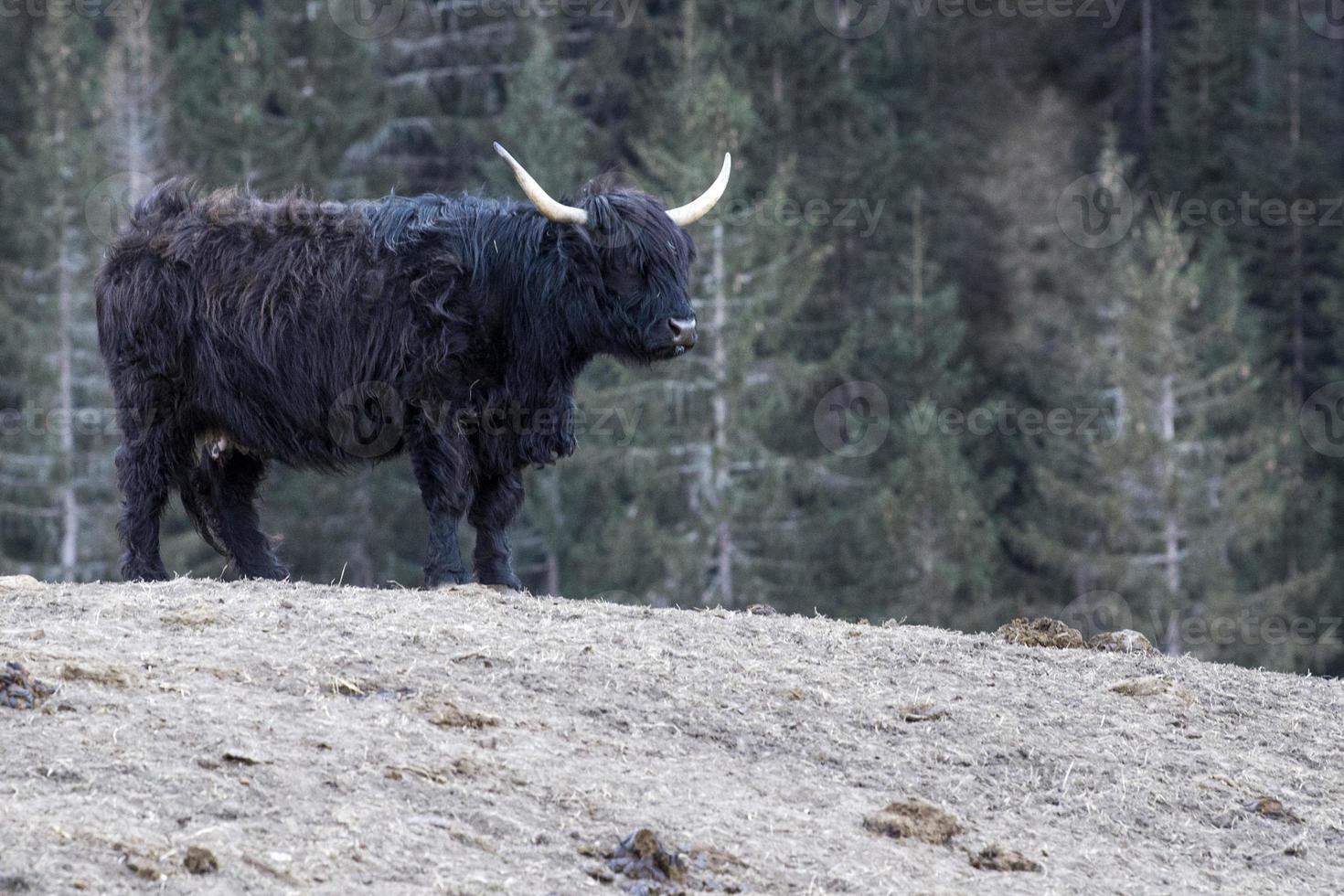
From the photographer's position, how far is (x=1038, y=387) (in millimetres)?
48875

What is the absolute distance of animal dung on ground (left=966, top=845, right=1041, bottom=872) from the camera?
686 cm

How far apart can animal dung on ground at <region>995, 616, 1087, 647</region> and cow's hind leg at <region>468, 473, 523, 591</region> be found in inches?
92.9

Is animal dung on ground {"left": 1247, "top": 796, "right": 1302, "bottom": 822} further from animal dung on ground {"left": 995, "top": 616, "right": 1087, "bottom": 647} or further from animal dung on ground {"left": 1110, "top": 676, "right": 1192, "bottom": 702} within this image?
animal dung on ground {"left": 995, "top": 616, "right": 1087, "bottom": 647}

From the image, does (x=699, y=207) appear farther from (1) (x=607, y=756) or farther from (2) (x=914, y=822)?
(2) (x=914, y=822)

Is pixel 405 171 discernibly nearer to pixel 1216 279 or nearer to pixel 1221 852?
pixel 1216 279

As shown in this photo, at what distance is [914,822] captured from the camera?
276 inches

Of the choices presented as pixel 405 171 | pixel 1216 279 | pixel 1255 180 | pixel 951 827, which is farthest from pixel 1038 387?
Result: pixel 951 827

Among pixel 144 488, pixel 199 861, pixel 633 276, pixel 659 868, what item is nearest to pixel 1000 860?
pixel 659 868

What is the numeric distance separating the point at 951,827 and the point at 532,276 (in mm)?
4183

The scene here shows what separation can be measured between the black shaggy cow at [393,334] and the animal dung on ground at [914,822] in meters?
3.55

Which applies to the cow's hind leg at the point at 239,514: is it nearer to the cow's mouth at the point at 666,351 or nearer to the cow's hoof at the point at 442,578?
the cow's hoof at the point at 442,578

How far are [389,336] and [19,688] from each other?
12.0 feet

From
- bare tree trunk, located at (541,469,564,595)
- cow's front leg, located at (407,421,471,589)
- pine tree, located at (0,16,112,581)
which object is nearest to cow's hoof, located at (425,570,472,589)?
cow's front leg, located at (407,421,471,589)

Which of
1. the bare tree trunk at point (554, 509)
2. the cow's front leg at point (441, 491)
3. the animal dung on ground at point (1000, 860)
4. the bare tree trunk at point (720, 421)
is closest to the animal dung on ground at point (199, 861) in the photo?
the animal dung on ground at point (1000, 860)
